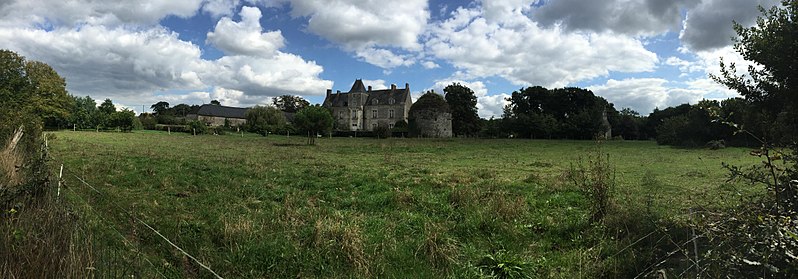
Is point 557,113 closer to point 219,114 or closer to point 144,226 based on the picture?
point 219,114

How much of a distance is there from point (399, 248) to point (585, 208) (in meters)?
4.32

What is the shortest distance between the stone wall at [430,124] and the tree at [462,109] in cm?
912

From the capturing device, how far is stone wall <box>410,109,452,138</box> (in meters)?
67.5

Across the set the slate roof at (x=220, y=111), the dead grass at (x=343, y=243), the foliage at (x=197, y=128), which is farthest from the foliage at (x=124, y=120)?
the dead grass at (x=343, y=243)

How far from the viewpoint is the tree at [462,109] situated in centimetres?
7744

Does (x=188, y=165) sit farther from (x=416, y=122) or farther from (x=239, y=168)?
(x=416, y=122)

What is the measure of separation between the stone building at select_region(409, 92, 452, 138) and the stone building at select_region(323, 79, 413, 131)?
15.4 metres

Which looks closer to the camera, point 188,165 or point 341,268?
point 341,268

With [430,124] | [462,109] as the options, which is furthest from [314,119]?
[462,109]

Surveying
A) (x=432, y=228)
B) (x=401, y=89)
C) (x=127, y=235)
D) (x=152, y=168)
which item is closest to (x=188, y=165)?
(x=152, y=168)

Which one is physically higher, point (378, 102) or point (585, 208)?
point (378, 102)

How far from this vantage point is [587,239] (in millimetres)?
6152

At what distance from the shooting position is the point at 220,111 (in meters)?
107

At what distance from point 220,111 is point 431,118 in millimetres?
64125
